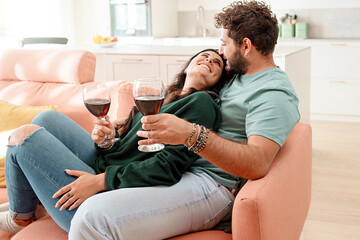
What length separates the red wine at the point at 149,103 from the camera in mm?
1302

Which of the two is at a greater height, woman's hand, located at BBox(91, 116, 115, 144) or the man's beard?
the man's beard

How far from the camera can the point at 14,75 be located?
278cm

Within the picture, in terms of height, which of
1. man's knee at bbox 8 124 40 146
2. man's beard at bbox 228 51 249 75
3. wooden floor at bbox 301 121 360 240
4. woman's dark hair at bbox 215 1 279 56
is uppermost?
woman's dark hair at bbox 215 1 279 56

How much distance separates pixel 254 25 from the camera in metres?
1.79

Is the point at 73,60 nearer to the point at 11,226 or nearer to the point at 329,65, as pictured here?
the point at 11,226

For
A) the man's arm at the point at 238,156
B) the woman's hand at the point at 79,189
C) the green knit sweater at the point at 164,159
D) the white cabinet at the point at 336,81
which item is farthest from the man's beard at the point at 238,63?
the white cabinet at the point at 336,81

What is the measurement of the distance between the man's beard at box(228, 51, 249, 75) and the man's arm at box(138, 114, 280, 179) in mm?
419

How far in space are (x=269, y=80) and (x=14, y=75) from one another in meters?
1.71

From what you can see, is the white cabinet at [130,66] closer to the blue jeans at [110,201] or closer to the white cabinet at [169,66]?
the white cabinet at [169,66]

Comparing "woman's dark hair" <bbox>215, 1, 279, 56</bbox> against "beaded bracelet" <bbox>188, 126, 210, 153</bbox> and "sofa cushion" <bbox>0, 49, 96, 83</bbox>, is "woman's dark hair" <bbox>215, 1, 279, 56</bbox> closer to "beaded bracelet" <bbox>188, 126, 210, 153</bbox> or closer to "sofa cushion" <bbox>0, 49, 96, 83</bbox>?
"beaded bracelet" <bbox>188, 126, 210, 153</bbox>

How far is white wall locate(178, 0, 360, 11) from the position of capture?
5.75m

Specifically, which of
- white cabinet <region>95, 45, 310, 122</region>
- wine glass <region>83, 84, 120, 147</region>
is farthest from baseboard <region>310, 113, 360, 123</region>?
wine glass <region>83, 84, 120, 147</region>

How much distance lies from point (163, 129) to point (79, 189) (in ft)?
1.47

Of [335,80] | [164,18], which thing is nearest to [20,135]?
[335,80]
